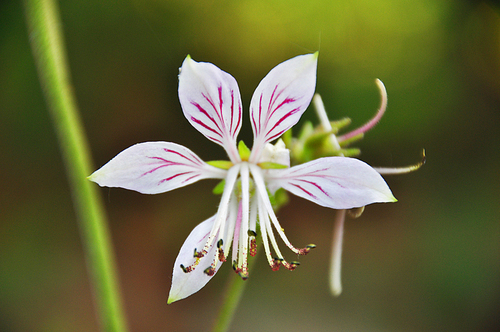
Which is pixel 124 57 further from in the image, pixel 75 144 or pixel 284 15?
pixel 75 144

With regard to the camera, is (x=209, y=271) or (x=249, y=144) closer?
(x=209, y=271)

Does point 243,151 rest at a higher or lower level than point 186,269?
higher

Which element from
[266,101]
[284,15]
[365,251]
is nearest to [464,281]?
[365,251]

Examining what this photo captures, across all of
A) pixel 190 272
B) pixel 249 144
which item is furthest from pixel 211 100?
pixel 249 144

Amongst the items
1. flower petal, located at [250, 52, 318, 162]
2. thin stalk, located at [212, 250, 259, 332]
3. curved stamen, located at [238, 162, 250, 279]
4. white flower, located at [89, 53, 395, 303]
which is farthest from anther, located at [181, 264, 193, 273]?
flower petal, located at [250, 52, 318, 162]

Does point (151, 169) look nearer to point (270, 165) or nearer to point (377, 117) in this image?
point (270, 165)

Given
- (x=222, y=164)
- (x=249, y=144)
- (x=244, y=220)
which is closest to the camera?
(x=244, y=220)

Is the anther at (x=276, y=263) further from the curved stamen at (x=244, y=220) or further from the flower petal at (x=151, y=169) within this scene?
the flower petal at (x=151, y=169)
